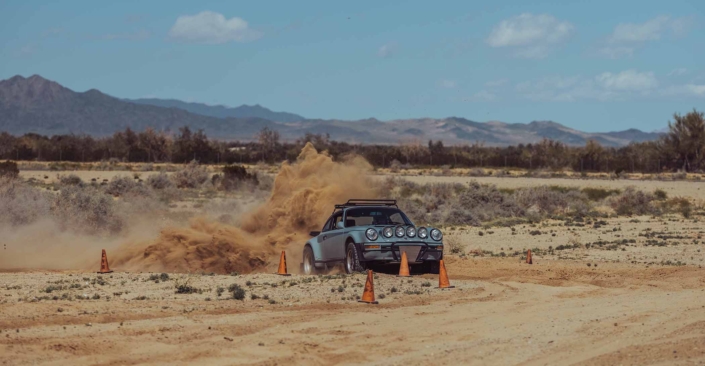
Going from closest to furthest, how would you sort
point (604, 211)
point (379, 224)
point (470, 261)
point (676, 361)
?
point (676, 361)
point (379, 224)
point (470, 261)
point (604, 211)

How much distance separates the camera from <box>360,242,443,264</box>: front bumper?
18359mm

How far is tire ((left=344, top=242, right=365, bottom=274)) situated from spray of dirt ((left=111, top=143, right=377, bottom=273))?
13.0 ft

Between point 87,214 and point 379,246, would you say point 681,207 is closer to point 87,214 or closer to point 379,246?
point 87,214

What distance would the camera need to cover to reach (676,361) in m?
10.4

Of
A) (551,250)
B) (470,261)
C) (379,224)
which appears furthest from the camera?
(551,250)

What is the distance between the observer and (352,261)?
18844 millimetres

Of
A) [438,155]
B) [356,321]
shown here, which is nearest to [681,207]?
[356,321]

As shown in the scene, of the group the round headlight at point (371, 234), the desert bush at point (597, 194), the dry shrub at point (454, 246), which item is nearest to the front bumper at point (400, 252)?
the round headlight at point (371, 234)

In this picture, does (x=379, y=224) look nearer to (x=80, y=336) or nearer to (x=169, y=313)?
(x=169, y=313)

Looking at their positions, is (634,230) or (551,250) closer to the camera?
(551,250)

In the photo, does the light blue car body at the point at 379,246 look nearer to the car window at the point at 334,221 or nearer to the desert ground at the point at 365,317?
the car window at the point at 334,221

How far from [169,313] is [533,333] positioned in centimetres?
515

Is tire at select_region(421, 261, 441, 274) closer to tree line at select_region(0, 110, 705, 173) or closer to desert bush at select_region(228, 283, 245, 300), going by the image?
desert bush at select_region(228, 283, 245, 300)

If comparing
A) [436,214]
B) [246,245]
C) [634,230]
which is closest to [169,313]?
[246,245]
